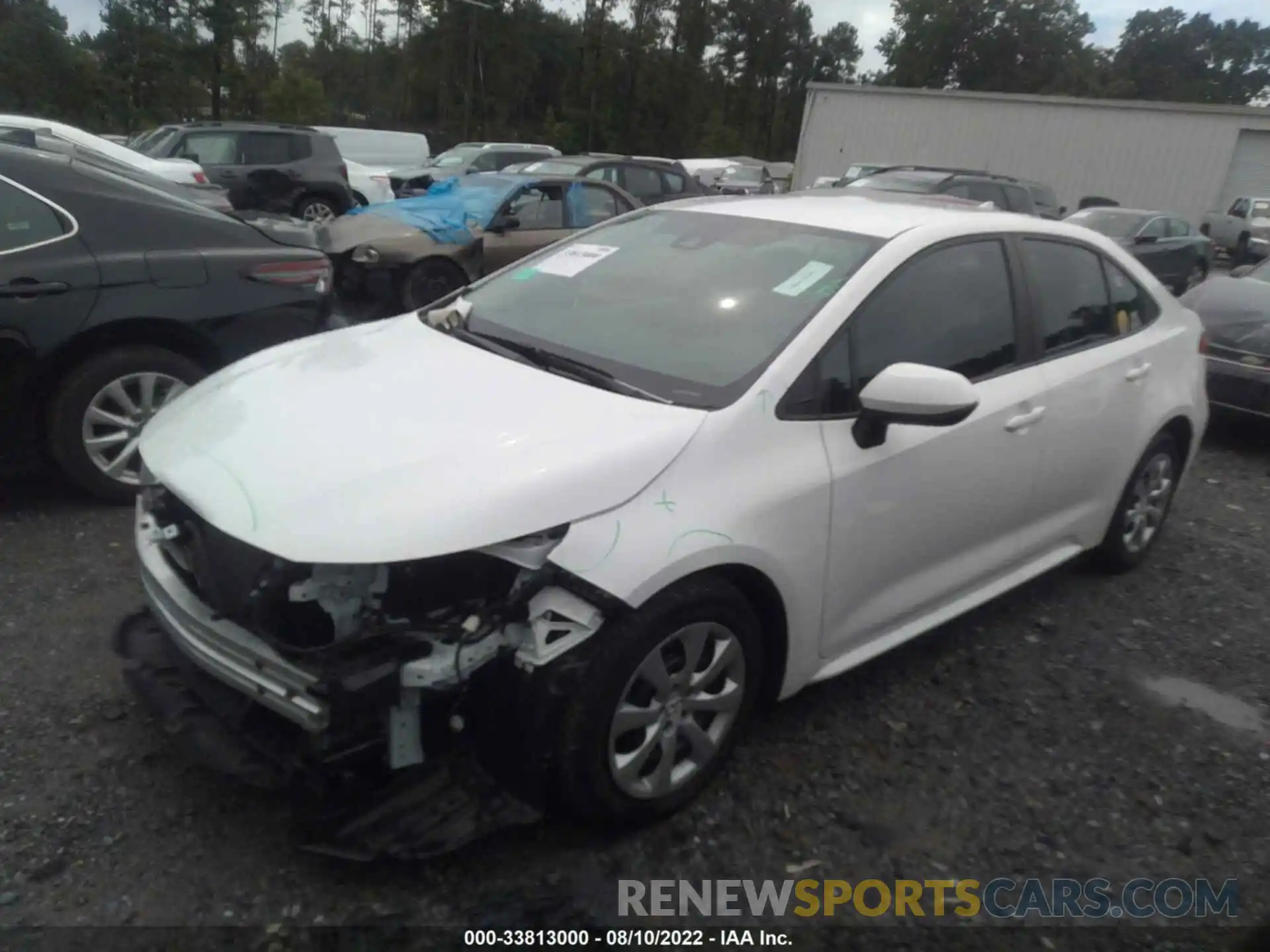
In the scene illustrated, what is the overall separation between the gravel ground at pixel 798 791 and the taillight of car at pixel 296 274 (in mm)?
1427

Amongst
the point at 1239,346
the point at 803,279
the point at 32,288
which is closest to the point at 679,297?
the point at 803,279

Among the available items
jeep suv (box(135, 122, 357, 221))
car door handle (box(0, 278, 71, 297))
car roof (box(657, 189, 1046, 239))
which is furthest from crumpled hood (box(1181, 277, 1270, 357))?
jeep suv (box(135, 122, 357, 221))

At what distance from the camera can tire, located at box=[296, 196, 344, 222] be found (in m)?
15.5

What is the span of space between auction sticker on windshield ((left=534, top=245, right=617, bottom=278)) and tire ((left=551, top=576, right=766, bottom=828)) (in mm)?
1498

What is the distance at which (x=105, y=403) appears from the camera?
14.6 feet

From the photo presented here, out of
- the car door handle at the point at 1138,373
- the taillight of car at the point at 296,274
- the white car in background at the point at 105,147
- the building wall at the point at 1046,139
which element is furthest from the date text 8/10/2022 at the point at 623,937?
the building wall at the point at 1046,139

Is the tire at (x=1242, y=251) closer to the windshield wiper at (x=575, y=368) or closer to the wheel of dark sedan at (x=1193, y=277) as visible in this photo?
the wheel of dark sedan at (x=1193, y=277)

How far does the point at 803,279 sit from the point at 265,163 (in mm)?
14296

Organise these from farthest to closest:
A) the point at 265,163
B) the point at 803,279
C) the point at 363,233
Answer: the point at 265,163, the point at 363,233, the point at 803,279

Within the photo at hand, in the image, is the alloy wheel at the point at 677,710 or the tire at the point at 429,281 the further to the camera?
the tire at the point at 429,281

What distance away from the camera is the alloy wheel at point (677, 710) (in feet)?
8.43

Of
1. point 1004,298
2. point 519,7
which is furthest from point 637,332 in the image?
point 519,7

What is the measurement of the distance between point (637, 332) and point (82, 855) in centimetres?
207

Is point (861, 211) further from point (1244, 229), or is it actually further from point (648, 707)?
point (1244, 229)
